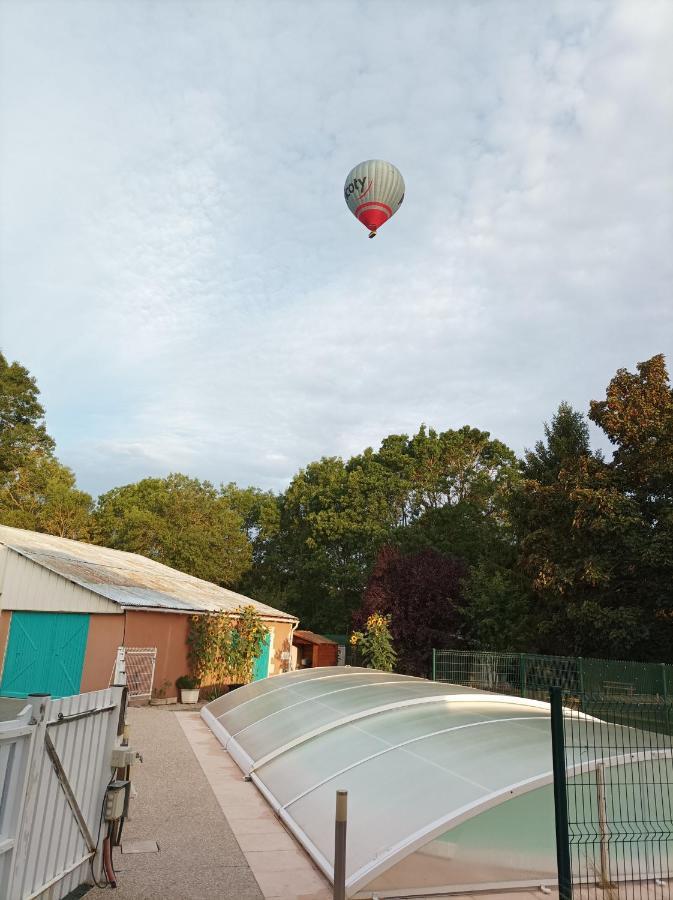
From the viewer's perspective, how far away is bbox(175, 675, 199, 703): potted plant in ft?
67.1

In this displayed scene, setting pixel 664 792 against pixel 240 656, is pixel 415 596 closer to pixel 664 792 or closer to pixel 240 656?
pixel 240 656

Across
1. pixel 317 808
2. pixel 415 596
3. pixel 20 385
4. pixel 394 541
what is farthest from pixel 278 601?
pixel 317 808

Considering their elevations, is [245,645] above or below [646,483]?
below

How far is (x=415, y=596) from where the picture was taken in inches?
1191

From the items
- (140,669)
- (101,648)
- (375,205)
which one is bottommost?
(140,669)

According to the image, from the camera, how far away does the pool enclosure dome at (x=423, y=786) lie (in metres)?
5.65

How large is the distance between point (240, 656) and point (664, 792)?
57.2 ft

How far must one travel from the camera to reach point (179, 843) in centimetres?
711

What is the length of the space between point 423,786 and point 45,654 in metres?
16.0

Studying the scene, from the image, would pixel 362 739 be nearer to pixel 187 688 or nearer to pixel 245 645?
pixel 187 688

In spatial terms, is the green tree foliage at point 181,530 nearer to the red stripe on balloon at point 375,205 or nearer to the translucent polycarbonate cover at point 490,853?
the red stripe on balloon at point 375,205

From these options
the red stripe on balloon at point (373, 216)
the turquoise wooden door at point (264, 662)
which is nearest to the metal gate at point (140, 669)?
the turquoise wooden door at point (264, 662)

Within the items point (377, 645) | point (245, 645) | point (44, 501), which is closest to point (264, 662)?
point (245, 645)

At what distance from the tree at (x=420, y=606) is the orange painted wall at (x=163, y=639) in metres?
11.2
